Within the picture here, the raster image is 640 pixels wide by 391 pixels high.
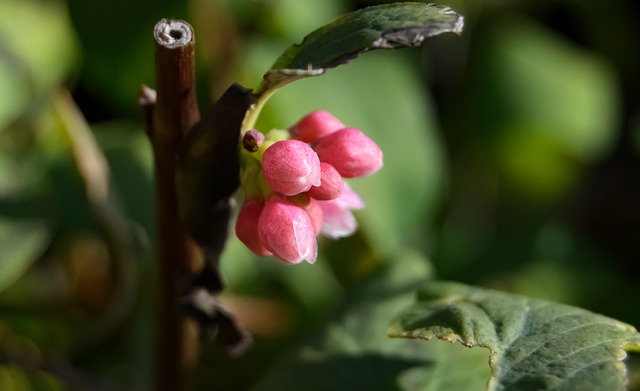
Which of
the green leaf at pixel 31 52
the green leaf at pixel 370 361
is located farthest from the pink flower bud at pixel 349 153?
the green leaf at pixel 31 52

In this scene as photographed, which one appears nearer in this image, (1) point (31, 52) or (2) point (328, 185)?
(2) point (328, 185)

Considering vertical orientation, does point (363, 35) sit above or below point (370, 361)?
above

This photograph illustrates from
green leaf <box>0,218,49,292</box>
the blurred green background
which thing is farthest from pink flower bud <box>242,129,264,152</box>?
green leaf <box>0,218,49,292</box>

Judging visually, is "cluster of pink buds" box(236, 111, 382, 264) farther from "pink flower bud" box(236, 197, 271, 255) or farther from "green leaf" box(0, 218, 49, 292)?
"green leaf" box(0, 218, 49, 292)

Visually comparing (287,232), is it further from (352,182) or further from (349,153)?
(352,182)

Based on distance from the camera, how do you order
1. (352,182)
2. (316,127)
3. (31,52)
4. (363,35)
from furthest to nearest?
1. (31,52)
2. (352,182)
3. (316,127)
4. (363,35)

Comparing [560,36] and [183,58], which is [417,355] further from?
[560,36]

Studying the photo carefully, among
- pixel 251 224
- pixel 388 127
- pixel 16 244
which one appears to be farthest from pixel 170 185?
pixel 388 127
